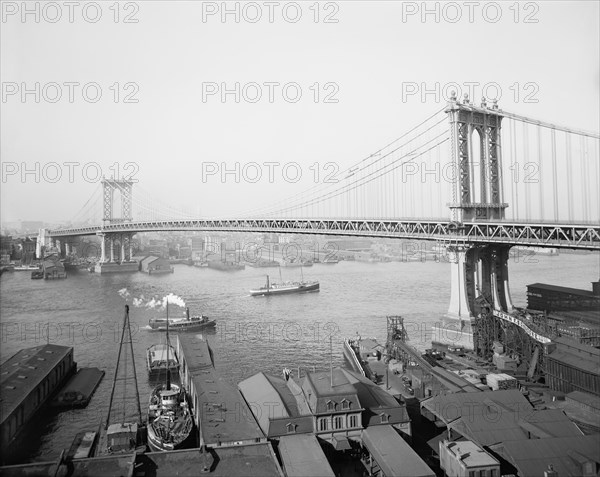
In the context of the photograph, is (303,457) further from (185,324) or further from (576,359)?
(185,324)

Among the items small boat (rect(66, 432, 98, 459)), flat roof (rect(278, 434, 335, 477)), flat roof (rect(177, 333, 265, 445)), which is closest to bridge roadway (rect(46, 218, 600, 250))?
flat roof (rect(278, 434, 335, 477))

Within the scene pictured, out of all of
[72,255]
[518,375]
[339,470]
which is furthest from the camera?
[72,255]

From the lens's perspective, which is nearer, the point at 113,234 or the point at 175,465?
the point at 175,465

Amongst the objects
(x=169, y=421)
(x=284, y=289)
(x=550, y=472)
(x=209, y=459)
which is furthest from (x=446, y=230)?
(x=284, y=289)

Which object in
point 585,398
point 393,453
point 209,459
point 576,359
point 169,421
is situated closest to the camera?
point 209,459

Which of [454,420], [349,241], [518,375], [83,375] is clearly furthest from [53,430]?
[349,241]

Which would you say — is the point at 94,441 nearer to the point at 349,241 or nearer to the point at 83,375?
the point at 83,375
